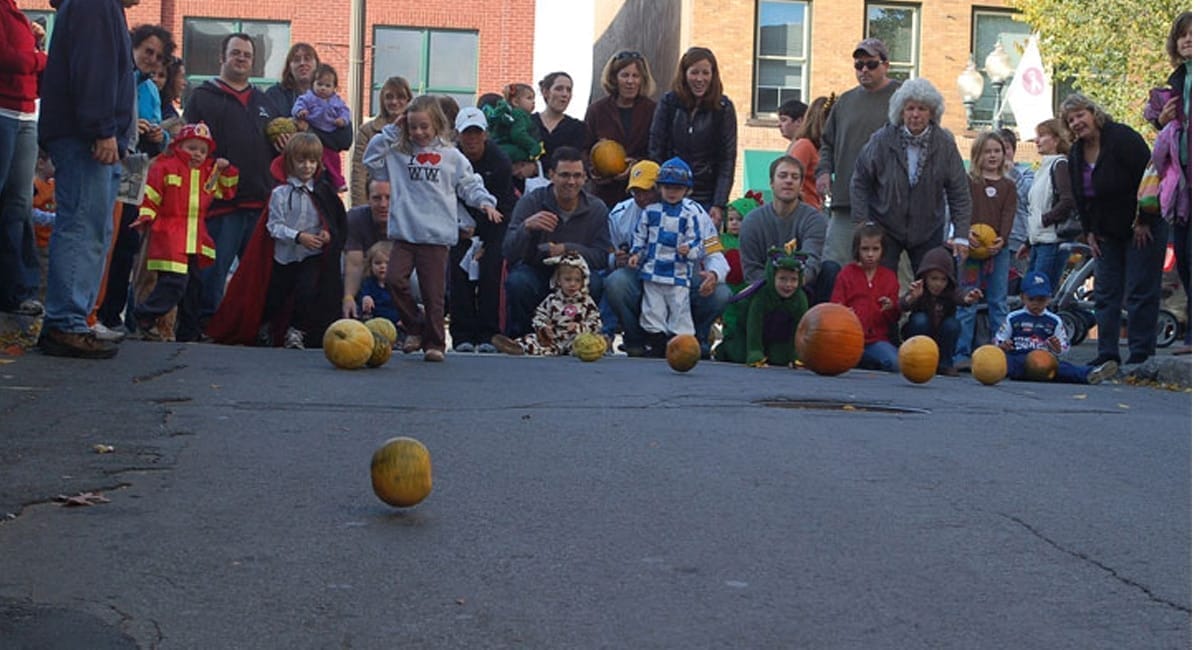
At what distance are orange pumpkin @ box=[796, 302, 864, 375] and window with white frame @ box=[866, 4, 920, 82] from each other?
24275mm

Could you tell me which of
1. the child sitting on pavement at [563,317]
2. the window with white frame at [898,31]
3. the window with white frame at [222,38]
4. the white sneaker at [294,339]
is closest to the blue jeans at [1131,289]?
the child sitting on pavement at [563,317]

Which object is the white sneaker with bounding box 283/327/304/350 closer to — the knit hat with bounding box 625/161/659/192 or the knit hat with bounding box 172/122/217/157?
the knit hat with bounding box 172/122/217/157

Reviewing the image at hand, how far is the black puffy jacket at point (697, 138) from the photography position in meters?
14.1

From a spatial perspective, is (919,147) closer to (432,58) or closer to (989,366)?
(989,366)

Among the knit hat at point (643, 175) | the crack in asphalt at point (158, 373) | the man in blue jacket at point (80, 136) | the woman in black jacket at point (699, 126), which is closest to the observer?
the crack in asphalt at point (158, 373)

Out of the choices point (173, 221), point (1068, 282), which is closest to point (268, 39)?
point (1068, 282)

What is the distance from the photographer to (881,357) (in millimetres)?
12383

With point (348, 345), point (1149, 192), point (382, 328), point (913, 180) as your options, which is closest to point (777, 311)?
point (913, 180)

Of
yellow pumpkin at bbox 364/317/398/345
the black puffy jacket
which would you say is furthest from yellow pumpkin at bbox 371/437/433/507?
the black puffy jacket

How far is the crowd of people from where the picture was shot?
37.1 ft

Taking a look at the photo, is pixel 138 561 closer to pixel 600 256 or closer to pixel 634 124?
pixel 600 256

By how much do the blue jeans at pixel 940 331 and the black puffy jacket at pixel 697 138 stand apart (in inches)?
92.2

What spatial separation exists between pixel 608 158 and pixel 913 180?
9.63 ft

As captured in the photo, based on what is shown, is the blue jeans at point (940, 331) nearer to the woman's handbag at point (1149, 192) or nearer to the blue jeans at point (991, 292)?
the blue jeans at point (991, 292)
